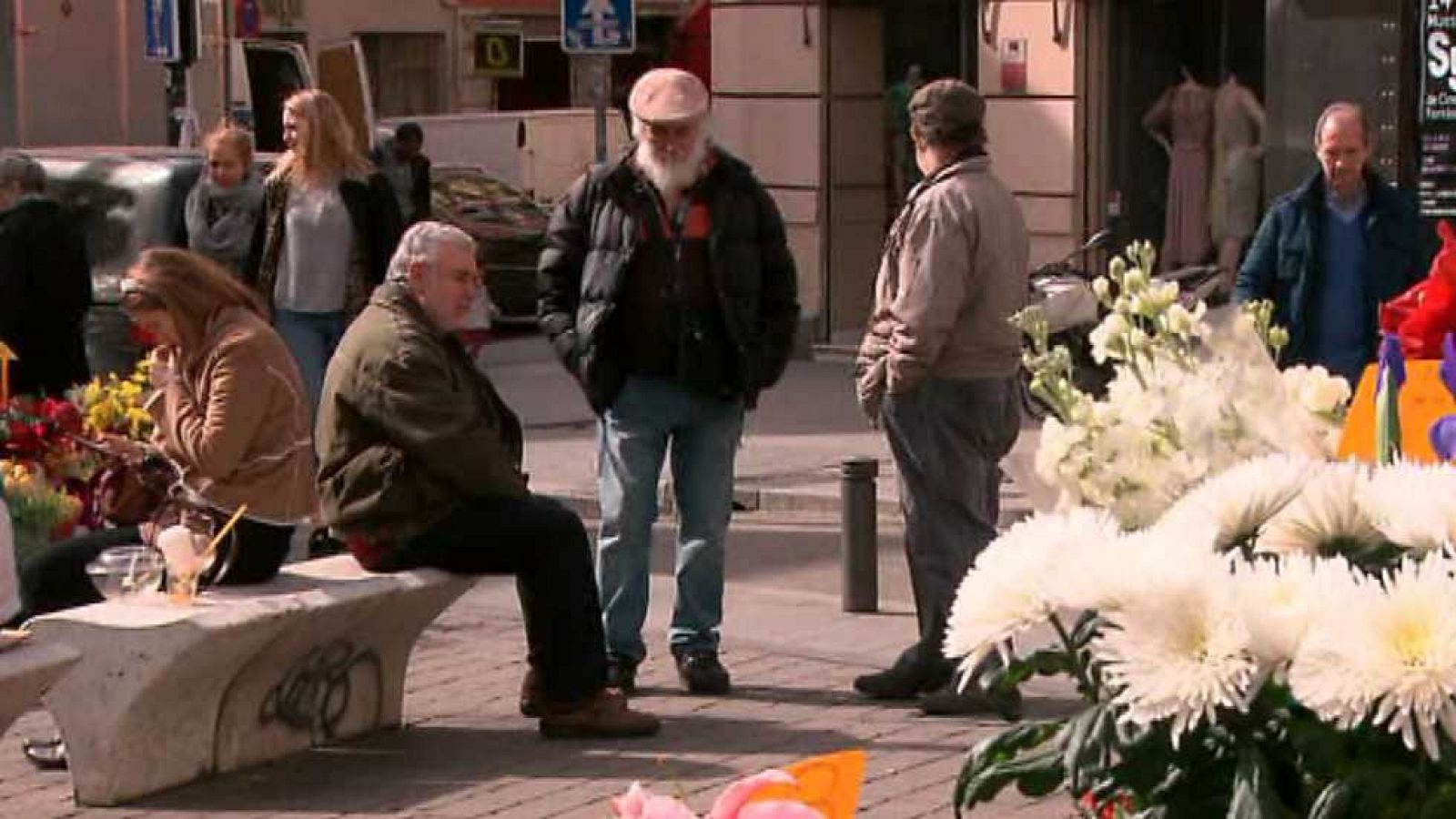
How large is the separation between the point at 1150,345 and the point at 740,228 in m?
5.23

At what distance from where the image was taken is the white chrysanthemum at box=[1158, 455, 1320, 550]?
351 cm

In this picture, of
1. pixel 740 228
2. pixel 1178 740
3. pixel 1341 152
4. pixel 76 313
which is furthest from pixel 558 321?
pixel 1178 740

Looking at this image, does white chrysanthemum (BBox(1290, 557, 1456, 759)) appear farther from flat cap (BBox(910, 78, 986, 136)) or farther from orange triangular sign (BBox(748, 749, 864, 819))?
flat cap (BBox(910, 78, 986, 136))

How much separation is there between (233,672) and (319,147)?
4.32 m

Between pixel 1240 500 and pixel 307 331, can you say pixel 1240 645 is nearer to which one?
pixel 1240 500

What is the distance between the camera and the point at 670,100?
29.6ft

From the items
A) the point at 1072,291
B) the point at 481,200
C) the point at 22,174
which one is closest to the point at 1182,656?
the point at 22,174

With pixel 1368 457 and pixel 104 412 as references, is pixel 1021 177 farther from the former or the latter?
pixel 1368 457

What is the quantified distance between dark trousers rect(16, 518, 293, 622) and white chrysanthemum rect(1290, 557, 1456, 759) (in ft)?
17.8

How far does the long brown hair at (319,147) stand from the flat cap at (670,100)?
3.01 metres

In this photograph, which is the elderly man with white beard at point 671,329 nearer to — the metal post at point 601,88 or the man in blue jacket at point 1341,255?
the man in blue jacket at point 1341,255

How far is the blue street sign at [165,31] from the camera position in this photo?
21312 millimetres

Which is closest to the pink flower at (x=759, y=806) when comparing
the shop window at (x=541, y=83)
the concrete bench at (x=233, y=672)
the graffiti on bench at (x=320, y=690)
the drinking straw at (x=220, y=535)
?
the concrete bench at (x=233, y=672)

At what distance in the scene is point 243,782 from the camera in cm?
805
